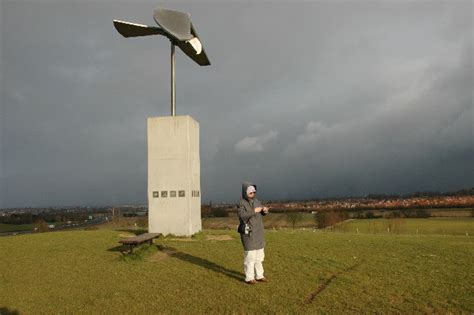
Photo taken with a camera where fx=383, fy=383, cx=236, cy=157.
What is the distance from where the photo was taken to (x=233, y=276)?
A: 32.6ft

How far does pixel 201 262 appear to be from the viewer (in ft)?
39.2

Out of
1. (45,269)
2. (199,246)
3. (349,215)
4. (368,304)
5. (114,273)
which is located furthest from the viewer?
(349,215)

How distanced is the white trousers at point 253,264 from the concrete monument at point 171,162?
8.76m

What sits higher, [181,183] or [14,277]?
[181,183]

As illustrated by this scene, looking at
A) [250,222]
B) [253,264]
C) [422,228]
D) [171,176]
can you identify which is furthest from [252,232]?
[422,228]

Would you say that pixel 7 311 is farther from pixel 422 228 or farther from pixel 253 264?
pixel 422 228

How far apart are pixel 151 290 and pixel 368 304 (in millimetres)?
4703

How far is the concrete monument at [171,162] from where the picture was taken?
58.3 ft

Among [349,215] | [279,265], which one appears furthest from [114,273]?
[349,215]

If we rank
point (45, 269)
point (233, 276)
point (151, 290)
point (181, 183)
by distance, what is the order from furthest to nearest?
point (181, 183), point (45, 269), point (233, 276), point (151, 290)

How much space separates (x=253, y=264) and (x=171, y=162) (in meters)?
9.74

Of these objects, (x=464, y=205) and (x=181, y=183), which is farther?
(x=464, y=205)

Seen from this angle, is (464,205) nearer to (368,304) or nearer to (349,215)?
(349,215)

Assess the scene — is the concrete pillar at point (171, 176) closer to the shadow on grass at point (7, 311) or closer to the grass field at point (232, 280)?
the grass field at point (232, 280)
